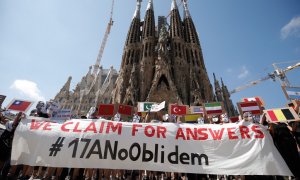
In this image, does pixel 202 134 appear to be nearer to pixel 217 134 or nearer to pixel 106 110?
pixel 217 134

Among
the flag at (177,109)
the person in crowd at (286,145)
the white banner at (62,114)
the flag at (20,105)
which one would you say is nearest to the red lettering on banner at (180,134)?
the person in crowd at (286,145)

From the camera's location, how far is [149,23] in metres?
42.3

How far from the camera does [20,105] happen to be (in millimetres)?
8594

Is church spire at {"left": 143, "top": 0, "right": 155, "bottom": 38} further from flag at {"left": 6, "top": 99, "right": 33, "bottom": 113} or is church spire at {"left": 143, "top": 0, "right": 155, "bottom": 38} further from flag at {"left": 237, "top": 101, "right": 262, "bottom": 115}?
flag at {"left": 6, "top": 99, "right": 33, "bottom": 113}

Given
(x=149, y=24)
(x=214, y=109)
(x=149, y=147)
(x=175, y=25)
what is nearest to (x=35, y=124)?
(x=149, y=147)

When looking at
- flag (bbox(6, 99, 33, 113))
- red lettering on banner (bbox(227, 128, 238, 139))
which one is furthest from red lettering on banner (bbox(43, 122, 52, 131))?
red lettering on banner (bbox(227, 128, 238, 139))

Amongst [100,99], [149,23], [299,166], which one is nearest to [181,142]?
[299,166]

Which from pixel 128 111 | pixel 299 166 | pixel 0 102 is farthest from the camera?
pixel 128 111

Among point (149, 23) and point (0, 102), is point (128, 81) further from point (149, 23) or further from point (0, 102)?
point (0, 102)

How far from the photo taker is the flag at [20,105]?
27.9ft

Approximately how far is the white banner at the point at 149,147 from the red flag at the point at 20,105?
3.38m

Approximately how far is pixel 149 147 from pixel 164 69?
27998 millimetres

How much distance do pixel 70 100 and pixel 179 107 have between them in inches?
2126

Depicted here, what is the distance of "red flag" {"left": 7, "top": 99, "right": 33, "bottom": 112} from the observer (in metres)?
8.52
